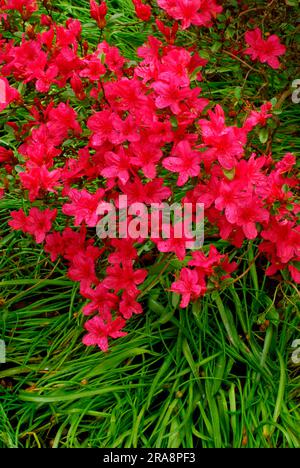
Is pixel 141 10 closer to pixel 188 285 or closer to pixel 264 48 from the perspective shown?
pixel 264 48

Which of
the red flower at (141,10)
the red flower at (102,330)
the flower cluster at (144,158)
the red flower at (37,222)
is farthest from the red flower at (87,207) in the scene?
the red flower at (141,10)

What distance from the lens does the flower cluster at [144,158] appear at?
157 centimetres

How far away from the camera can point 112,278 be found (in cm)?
173

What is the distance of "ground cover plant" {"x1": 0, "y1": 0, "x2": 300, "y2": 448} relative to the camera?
5.29 feet

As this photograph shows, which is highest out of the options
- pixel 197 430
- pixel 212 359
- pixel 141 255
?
pixel 141 255

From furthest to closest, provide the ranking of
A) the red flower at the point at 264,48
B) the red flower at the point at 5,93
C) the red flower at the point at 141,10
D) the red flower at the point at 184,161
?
the red flower at the point at 264,48 → the red flower at the point at 141,10 → the red flower at the point at 5,93 → the red flower at the point at 184,161

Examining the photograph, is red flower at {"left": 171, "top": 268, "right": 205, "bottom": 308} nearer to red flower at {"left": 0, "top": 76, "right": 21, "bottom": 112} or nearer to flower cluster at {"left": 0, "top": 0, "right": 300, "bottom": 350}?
flower cluster at {"left": 0, "top": 0, "right": 300, "bottom": 350}

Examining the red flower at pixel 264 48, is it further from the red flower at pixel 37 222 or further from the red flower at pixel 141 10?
the red flower at pixel 37 222

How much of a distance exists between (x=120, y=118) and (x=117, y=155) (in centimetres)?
12

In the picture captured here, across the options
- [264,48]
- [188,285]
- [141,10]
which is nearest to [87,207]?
[188,285]

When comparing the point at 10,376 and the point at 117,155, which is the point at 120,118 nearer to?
the point at 117,155

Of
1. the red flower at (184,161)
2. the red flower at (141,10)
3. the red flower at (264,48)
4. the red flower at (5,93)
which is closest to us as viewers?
the red flower at (184,161)

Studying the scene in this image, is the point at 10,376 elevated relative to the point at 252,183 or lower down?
lower down

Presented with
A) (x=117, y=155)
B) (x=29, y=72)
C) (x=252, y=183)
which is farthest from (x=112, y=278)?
(x=29, y=72)
